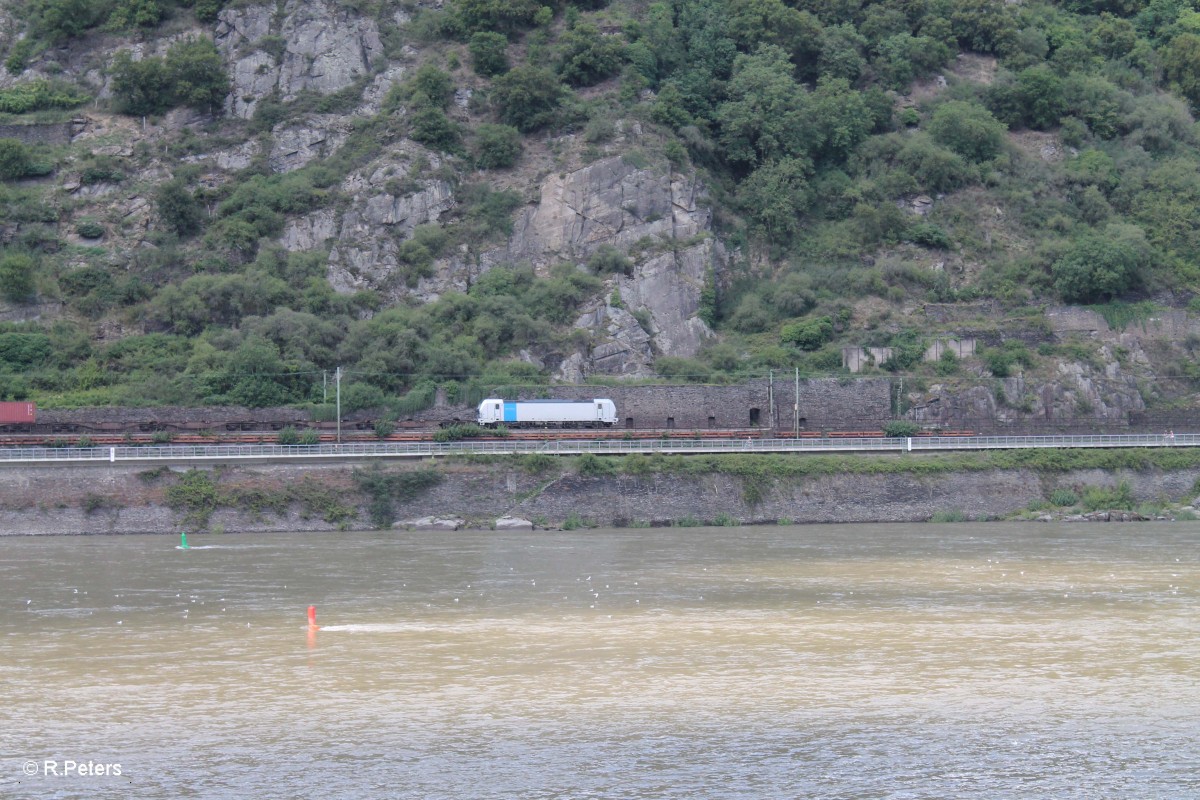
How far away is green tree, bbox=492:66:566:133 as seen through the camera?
73.8 metres

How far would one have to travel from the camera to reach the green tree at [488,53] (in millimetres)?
76312

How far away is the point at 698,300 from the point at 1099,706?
46801 millimetres

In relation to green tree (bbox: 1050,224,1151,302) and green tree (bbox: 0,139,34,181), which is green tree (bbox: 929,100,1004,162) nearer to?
green tree (bbox: 1050,224,1151,302)

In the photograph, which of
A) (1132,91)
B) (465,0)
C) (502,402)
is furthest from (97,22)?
(1132,91)

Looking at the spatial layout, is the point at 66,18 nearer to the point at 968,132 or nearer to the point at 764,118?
the point at 764,118

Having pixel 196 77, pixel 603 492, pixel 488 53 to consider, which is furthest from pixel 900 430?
pixel 196 77

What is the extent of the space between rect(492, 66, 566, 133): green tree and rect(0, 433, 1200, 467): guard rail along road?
82.5 ft

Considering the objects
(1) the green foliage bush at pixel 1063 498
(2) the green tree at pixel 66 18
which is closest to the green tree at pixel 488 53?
(2) the green tree at pixel 66 18

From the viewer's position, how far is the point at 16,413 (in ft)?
183

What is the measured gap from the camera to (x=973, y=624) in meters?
28.9

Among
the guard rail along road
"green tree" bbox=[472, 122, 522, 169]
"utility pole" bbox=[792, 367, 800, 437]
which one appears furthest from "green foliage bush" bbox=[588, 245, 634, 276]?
the guard rail along road

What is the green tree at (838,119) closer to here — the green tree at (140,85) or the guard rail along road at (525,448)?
the guard rail along road at (525,448)

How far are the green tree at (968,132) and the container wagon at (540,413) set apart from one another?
91.5 ft

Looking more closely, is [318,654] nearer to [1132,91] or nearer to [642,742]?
[642,742]
